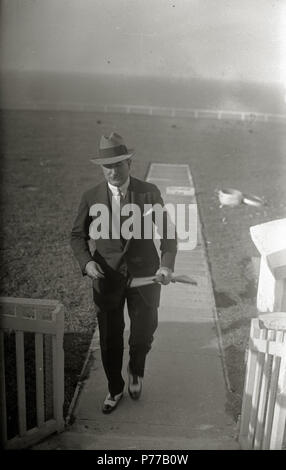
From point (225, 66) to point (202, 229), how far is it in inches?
146

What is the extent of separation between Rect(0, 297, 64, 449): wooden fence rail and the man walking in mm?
363

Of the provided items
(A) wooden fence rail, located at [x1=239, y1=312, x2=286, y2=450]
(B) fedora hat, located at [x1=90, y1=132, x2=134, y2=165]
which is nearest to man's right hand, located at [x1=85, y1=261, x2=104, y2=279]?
(B) fedora hat, located at [x1=90, y1=132, x2=134, y2=165]

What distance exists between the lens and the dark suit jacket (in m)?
3.26

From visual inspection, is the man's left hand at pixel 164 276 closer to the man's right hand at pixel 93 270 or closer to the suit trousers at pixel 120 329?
the suit trousers at pixel 120 329

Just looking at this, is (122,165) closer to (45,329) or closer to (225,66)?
(45,329)

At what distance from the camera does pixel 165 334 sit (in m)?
4.50

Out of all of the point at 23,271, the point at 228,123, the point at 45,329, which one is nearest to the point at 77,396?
the point at 45,329

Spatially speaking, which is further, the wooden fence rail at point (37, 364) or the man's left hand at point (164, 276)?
the man's left hand at point (164, 276)

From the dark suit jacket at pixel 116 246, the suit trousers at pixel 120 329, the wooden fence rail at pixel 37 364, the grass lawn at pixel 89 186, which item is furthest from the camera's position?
the grass lawn at pixel 89 186

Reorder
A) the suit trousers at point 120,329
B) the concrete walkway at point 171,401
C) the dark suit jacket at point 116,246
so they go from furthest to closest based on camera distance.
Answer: the suit trousers at point 120,329 < the dark suit jacket at point 116,246 < the concrete walkway at point 171,401

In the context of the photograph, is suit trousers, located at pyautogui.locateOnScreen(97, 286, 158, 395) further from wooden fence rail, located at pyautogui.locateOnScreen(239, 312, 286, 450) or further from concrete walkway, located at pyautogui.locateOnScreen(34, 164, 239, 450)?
wooden fence rail, located at pyautogui.locateOnScreen(239, 312, 286, 450)

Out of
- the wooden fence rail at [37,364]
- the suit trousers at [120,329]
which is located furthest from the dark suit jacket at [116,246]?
the wooden fence rail at [37,364]

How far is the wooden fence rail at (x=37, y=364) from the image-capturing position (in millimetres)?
2932

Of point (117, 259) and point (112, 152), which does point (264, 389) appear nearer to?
point (117, 259)
